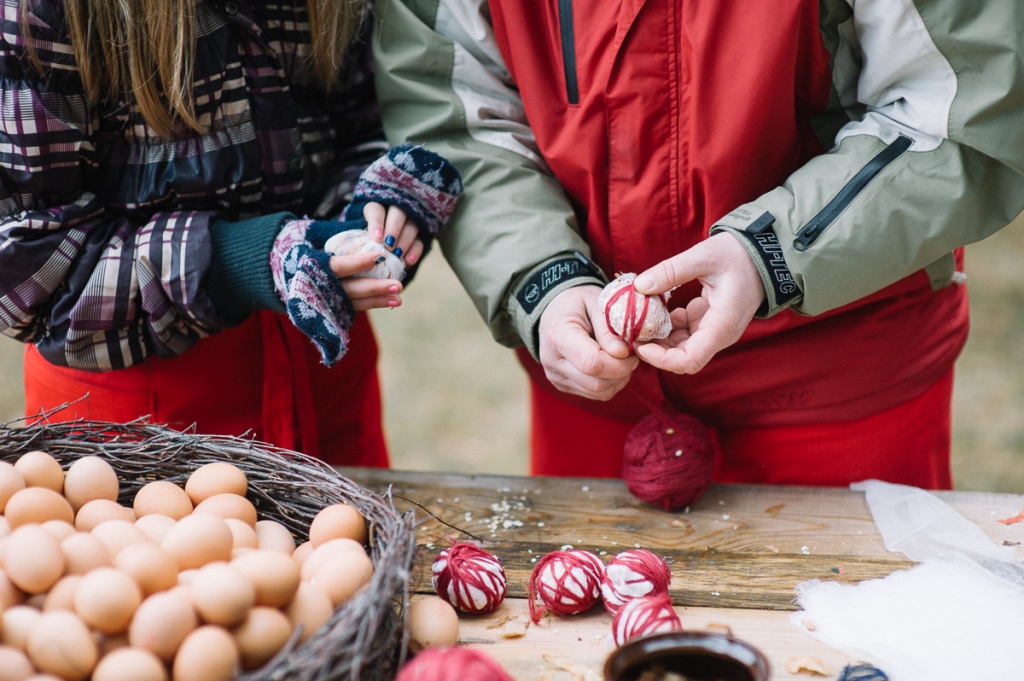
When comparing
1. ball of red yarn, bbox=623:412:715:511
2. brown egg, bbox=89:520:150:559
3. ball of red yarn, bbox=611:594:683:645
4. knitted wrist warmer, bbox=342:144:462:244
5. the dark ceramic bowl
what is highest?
→ knitted wrist warmer, bbox=342:144:462:244

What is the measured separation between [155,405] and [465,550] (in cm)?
63

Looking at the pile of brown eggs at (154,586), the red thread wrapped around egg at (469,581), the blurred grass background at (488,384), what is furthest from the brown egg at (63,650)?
the blurred grass background at (488,384)

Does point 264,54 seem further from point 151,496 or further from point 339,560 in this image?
point 339,560

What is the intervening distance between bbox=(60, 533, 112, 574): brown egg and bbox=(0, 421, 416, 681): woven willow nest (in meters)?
0.21

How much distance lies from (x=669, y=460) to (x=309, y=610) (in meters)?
0.66

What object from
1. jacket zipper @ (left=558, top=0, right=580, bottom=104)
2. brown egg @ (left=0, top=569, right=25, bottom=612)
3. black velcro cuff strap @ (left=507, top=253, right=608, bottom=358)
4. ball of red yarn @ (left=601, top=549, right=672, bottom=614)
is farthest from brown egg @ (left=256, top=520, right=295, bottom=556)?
jacket zipper @ (left=558, top=0, right=580, bottom=104)

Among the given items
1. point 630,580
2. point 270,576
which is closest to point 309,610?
point 270,576

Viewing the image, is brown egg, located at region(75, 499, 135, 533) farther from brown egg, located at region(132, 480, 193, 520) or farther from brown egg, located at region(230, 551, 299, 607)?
brown egg, located at region(230, 551, 299, 607)

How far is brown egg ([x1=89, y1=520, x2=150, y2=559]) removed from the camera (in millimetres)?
844

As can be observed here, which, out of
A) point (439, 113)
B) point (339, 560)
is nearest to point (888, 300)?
point (439, 113)

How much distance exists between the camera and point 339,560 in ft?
2.75

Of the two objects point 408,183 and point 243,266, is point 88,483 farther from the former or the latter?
point 408,183

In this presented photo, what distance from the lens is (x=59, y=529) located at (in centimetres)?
85

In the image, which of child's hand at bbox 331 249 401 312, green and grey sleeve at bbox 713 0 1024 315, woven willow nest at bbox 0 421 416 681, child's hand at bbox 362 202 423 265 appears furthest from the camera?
child's hand at bbox 362 202 423 265
